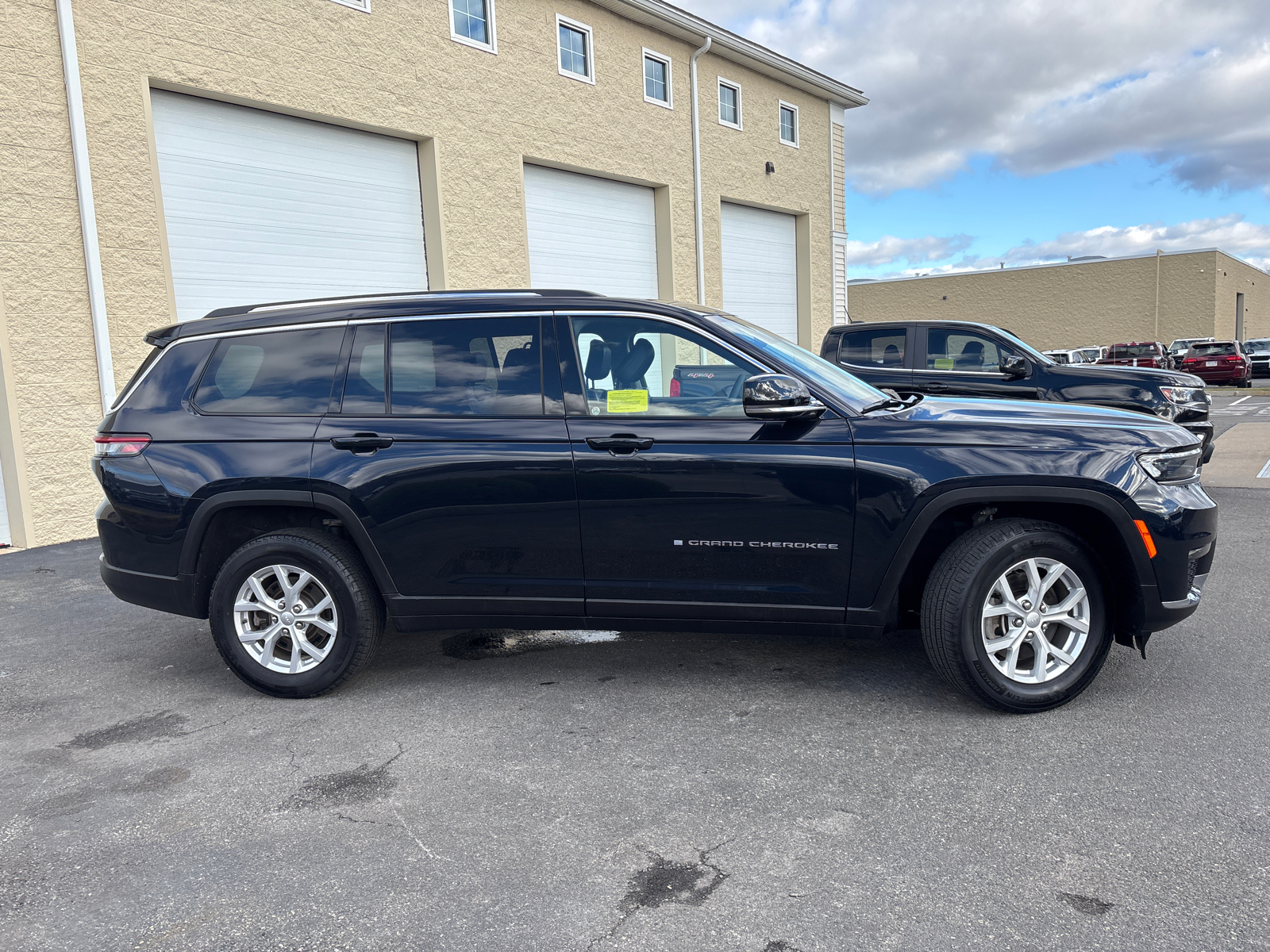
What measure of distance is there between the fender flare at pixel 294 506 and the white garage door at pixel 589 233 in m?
8.93

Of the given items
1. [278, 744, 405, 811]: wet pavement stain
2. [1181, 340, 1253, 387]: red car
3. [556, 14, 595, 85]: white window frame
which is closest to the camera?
[278, 744, 405, 811]: wet pavement stain

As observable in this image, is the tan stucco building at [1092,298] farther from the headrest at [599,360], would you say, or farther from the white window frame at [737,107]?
the headrest at [599,360]

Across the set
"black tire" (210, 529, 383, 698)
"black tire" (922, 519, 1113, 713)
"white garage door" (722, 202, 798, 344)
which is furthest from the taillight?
"white garage door" (722, 202, 798, 344)

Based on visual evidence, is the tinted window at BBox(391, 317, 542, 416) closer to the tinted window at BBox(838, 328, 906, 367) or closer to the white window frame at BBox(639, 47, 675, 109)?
the tinted window at BBox(838, 328, 906, 367)

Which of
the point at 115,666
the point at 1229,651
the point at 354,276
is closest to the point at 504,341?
the point at 115,666

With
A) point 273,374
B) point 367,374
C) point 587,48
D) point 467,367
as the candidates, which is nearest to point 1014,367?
point 467,367

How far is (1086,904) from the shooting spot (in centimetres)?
248

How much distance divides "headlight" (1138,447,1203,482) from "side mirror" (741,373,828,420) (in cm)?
137

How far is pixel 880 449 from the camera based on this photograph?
3736 mm

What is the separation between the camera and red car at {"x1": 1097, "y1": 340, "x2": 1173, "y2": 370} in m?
29.5

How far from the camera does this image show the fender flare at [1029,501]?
3.61 meters

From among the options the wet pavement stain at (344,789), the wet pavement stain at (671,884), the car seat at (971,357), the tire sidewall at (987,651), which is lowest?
the wet pavement stain at (671,884)

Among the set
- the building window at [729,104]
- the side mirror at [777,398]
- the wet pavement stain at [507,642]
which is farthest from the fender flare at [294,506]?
the building window at [729,104]

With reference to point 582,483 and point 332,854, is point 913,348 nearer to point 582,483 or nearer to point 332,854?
point 582,483
